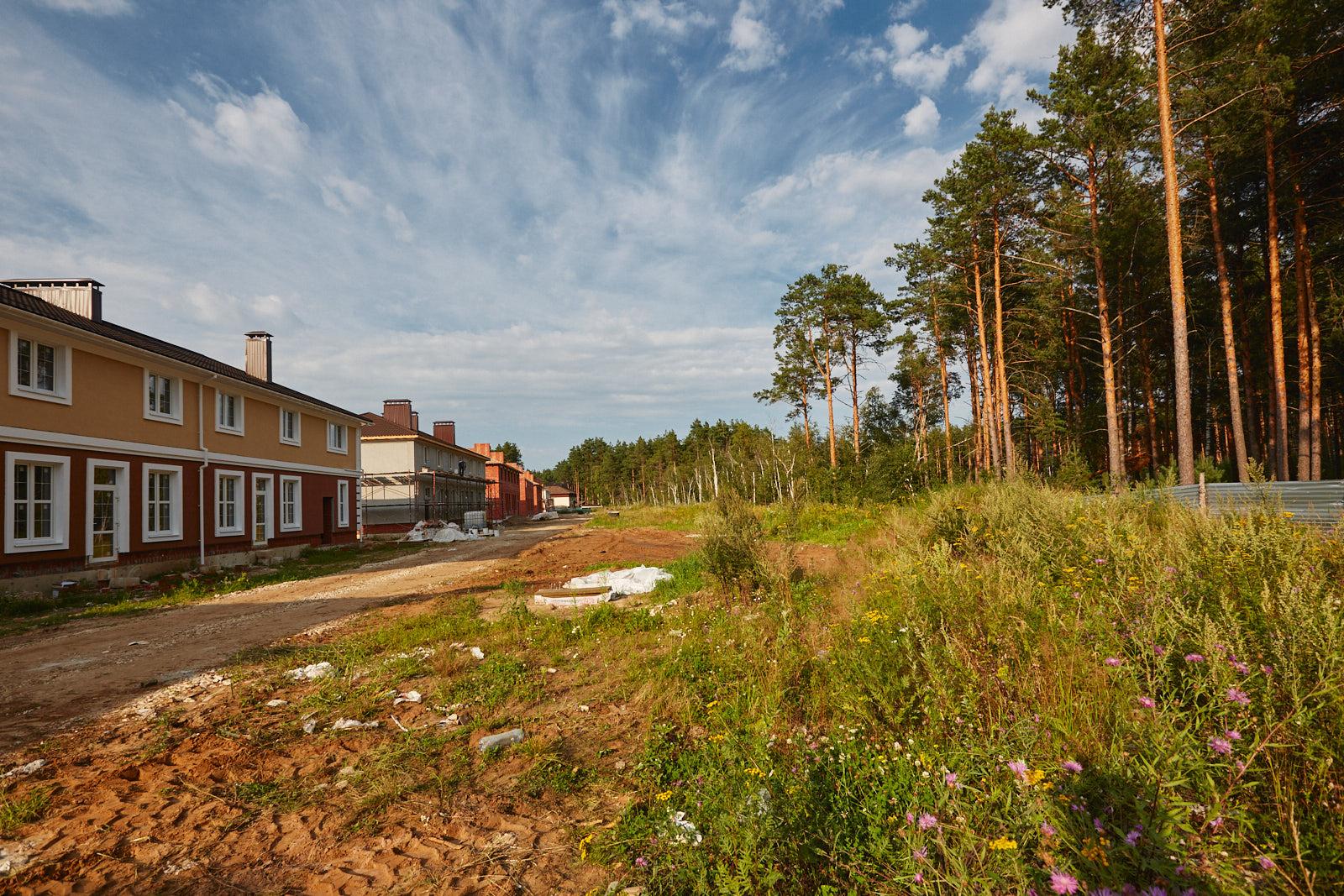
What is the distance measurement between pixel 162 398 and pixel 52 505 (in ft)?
14.0

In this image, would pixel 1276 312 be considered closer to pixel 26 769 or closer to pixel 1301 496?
pixel 1301 496

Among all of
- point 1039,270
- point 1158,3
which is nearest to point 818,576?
point 1158,3

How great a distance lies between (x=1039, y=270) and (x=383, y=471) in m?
34.9

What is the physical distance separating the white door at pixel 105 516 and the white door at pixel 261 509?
4.87m

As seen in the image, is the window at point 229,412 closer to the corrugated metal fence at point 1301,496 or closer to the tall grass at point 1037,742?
the tall grass at point 1037,742

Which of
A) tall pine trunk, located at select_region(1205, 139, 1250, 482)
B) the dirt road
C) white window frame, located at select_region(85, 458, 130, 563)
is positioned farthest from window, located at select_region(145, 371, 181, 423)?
tall pine trunk, located at select_region(1205, 139, 1250, 482)

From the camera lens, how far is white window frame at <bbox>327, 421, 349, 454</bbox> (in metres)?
23.7

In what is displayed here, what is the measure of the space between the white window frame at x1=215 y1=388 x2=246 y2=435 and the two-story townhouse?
6 cm

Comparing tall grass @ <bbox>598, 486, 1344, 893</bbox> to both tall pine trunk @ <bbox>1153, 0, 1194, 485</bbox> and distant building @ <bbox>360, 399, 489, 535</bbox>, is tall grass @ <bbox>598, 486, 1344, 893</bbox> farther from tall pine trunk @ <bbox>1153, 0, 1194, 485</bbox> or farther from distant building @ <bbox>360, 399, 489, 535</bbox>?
distant building @ <bbox>360, 399, 489, 535</bbox>

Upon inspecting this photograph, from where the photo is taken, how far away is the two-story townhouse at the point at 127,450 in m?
11.7

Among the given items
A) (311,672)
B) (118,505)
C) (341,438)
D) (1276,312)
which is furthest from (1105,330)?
(341,438)

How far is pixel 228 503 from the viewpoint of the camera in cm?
1752

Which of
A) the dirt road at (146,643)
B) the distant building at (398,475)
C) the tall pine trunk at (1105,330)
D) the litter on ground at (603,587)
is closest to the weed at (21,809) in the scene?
the dirt road at (146,643)

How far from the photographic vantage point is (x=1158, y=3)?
11.7m
